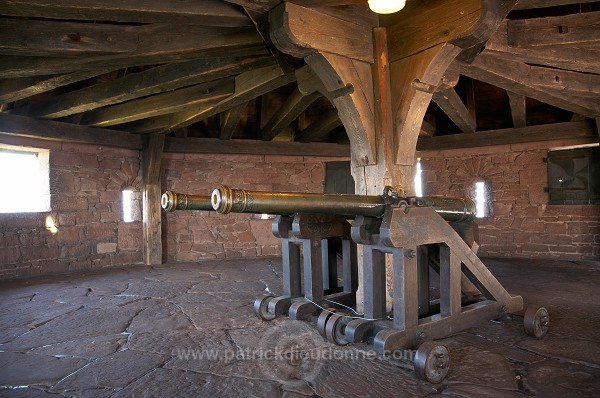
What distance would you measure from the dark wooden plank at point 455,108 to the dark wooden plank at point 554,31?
126cm

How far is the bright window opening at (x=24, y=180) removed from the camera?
5.91m

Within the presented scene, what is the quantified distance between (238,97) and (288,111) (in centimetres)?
128

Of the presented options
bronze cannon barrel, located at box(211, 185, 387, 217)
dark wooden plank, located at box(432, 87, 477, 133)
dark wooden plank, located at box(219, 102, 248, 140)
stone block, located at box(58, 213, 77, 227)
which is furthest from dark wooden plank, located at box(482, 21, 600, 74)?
stone block, located at box(58, 213, 77, 227)

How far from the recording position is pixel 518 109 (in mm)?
6355

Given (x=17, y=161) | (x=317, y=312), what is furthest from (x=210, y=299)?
(x=17, y=161)

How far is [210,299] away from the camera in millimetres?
4492

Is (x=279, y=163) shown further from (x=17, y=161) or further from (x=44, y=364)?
(x=44, y=364)

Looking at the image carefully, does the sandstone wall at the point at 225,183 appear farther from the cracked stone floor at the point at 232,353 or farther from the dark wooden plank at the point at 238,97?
the cracked stone floor at the point at 232,353

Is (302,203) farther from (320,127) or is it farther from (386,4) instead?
(320,127)

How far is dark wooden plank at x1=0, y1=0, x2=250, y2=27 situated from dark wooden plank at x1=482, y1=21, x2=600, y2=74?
2.31 meters

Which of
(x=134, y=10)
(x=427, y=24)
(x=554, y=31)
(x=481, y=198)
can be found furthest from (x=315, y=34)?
(x=481, y=198)

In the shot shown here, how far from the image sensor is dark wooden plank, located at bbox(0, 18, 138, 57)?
331cm

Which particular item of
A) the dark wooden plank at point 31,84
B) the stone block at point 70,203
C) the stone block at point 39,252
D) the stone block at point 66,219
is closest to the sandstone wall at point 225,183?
the stone block at point 70,203

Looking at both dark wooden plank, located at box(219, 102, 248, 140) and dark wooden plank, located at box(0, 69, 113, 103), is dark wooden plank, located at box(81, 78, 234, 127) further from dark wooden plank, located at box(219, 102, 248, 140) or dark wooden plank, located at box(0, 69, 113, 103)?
dark wooden plank, located at box(0, 69, 113, 103)
